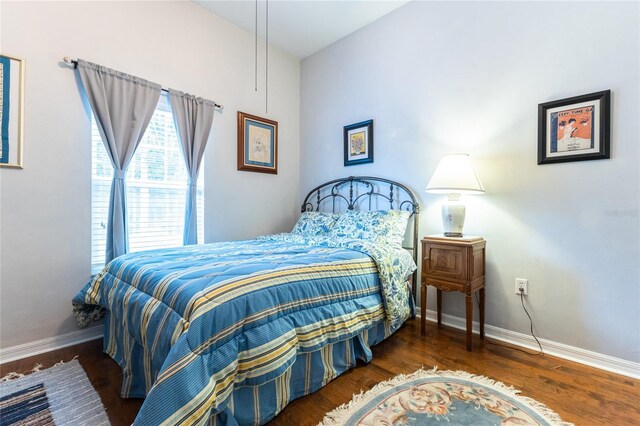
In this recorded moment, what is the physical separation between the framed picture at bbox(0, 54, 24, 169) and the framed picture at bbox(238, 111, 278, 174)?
1.68 metres

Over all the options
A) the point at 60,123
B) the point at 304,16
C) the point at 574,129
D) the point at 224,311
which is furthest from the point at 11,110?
the point at 574,129

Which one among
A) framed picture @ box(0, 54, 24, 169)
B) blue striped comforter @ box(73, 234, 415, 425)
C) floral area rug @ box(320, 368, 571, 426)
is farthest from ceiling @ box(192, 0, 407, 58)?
floral area rug @ box(320, 368, 571, 426)

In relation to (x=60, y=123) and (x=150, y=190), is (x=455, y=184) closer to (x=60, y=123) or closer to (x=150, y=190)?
(x=150, y=190)

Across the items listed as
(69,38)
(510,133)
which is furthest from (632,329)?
(69,38)

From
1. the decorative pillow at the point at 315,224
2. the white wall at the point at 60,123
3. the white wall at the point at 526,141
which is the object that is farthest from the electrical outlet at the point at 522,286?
the white wall at the point at 60,123

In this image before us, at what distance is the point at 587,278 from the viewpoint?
6.24 ft

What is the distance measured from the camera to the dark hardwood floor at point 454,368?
141 cm

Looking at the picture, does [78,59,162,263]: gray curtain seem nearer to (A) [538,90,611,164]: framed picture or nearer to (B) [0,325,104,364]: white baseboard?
(B) [0,325,104,364]: white baseboard

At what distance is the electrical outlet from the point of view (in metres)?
2.13

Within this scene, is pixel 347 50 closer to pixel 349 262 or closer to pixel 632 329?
pixel 349 262

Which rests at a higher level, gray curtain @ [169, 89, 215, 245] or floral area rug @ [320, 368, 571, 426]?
gray curtain @ [169, 89, 215, 245]

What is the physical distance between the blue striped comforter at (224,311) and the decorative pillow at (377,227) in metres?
0.32

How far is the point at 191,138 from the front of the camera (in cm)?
276

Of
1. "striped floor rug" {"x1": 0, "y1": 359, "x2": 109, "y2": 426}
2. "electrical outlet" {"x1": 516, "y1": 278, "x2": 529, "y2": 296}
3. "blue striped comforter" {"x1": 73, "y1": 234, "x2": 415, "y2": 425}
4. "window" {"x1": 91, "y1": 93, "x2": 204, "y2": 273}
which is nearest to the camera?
"blue striped comforter" {"x1": 73, "y1": 234, "x2": 415, "y2": 425}
